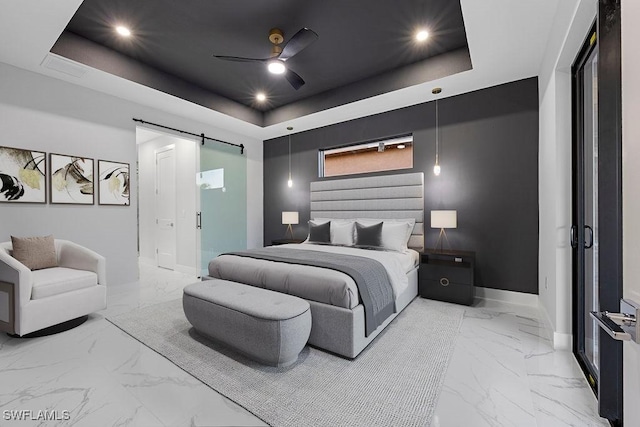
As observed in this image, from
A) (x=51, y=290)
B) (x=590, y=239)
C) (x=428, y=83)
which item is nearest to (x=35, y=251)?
(x=51, y=290)

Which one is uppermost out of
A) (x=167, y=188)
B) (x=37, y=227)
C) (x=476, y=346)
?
(x=167, y=188)

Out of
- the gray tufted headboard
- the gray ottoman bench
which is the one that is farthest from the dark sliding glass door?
the gray ottoman bench

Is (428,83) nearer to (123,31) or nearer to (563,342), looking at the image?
(563,342)

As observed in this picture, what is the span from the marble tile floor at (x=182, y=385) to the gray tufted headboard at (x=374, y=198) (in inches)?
75.4

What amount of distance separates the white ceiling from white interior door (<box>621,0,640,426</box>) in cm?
181

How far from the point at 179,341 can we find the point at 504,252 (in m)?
3.84

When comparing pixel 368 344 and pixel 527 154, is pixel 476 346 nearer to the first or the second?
pixel 368 344

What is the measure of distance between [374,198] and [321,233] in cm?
106

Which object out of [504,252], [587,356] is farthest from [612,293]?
[504,252]

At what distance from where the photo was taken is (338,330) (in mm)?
2188

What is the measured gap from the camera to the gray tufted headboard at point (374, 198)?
4160mm

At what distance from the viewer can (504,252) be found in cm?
356

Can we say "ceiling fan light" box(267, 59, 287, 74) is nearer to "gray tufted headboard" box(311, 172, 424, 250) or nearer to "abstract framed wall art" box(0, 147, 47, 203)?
"gray tufted headboard" box(311, 172, 424, 250)

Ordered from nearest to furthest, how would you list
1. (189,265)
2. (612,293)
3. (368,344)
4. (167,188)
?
(612,293)
(368,344)
(189,265)
(167,188)
